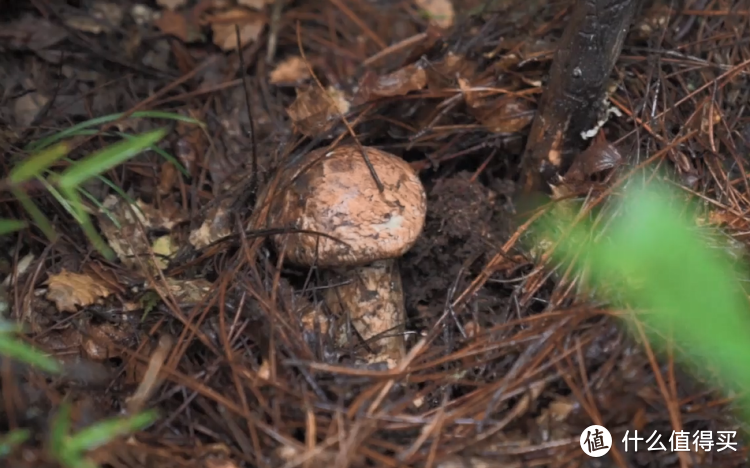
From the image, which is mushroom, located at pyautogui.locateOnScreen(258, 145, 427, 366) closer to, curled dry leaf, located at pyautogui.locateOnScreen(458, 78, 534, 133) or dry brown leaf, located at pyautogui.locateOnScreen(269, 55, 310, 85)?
curled dry leaf, located at pyautogui.locateOnScreen(458, 78, 534, 133)

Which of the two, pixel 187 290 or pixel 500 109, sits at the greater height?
pixel 500 109

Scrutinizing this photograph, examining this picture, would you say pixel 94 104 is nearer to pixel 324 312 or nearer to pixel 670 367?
pixel 324 312

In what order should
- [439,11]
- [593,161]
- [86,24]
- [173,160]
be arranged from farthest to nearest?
[439,11] → [86,24] → [173,160] → [593,161]

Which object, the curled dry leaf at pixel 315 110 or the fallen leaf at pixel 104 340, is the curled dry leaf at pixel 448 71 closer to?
the curled dry leaf at pixel 315 110

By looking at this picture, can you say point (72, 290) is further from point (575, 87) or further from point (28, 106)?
point (575, 87)

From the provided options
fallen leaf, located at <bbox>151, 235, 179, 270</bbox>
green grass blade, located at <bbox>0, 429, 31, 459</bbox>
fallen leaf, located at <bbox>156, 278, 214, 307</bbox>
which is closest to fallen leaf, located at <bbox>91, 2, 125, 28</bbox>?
fallen leaf, located at <bbox>151, 235, 179, 270</bbox>

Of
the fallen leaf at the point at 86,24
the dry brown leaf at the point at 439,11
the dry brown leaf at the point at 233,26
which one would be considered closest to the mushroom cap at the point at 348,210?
the dry brown leaf at the point at 233,26

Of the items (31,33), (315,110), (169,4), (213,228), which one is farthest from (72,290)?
(169,4)

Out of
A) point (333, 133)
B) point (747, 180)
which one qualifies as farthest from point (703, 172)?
point (333, 133)
